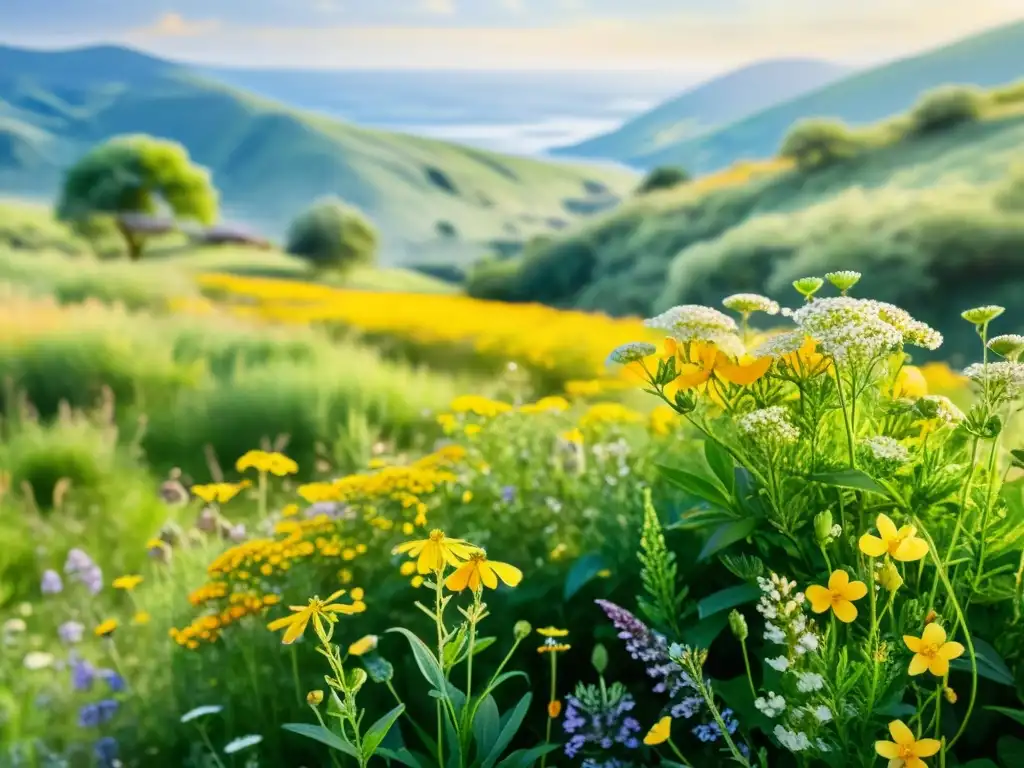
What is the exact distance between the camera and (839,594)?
3.06ft

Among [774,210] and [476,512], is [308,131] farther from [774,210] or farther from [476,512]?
[476,512]

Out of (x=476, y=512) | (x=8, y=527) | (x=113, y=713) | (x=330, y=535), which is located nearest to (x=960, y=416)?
(x=476, y=512)

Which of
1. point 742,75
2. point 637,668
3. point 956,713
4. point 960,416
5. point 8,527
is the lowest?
point 8,527

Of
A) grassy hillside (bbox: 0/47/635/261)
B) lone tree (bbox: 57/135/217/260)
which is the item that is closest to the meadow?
grassy hillside (bbox: 0/47/635/261)

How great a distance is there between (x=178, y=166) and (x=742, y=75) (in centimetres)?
1115

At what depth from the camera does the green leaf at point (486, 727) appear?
1.13m

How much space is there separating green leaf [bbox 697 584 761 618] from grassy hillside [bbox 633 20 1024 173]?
6.03 meters

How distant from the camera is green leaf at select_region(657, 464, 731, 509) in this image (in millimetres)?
1198

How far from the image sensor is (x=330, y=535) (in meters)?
1.85

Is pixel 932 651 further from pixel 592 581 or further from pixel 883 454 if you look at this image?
pixel 592 581

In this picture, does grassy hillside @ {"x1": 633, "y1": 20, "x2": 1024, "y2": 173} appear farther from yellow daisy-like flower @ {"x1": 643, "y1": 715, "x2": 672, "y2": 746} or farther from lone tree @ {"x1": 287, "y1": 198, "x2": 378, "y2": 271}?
lone tree @ {"x1": 287, "y1": 198, "x2": 378, "y2": 271}

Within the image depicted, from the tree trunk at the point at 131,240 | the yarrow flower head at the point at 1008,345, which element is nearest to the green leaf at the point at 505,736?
the yarrow flower head at the point at 1008,345

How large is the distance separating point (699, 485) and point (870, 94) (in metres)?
7.24

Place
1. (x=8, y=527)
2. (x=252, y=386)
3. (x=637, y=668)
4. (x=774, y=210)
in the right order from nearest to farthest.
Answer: (x=637, y=668)
(x=8, y=527)
(x=252, y=386)
(x=774, y=210)
